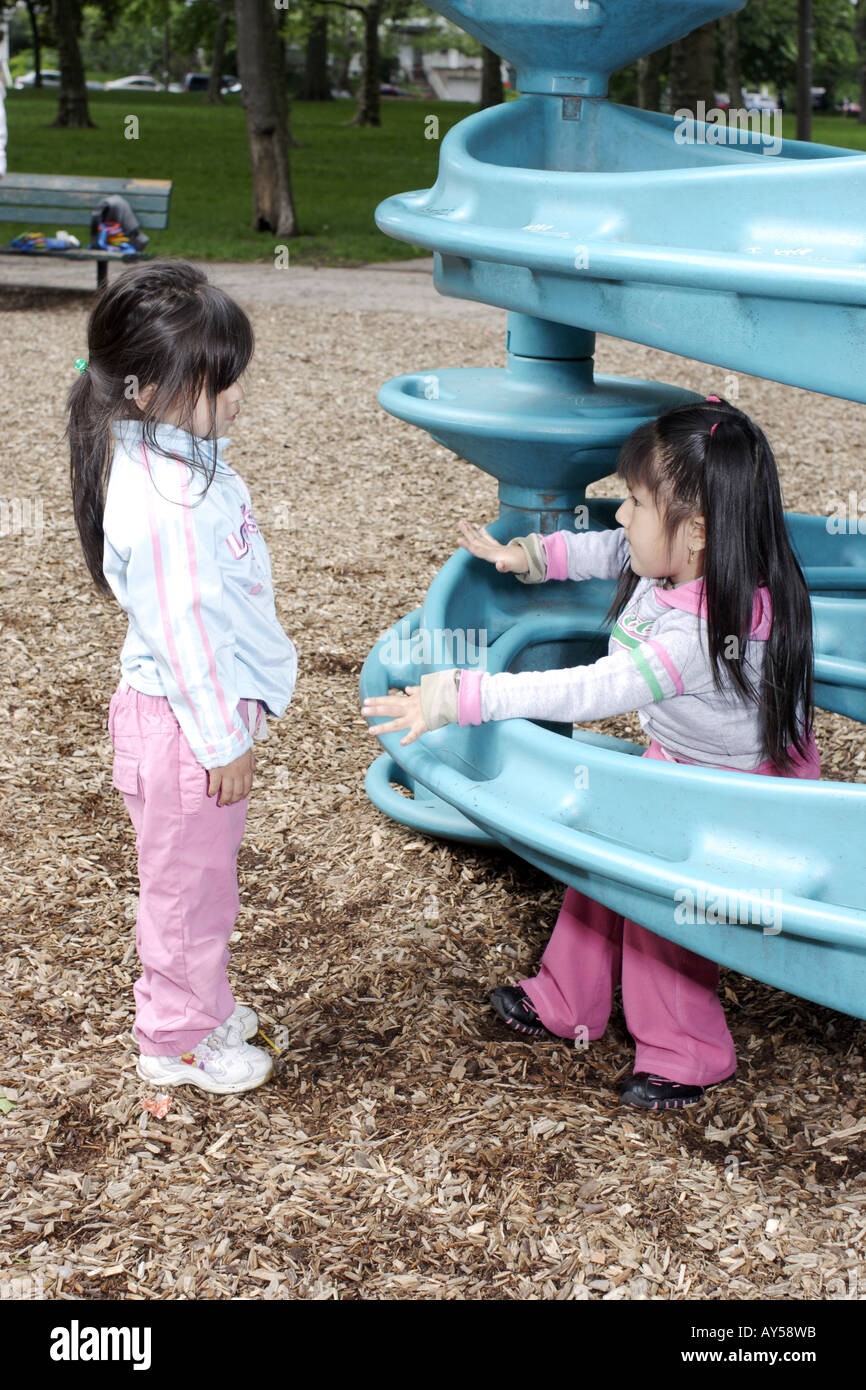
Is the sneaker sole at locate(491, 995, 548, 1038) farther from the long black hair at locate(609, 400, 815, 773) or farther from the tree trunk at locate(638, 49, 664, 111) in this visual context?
the tree trunk at locate(638, 49, 664, 111)

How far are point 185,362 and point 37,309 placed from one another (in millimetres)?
8998

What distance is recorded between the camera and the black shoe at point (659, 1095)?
246cm

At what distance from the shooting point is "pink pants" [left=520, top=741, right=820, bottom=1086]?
2.46 m

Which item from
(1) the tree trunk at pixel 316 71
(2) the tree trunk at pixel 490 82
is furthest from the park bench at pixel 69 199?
(1) the tree trunk at pixel 316 71

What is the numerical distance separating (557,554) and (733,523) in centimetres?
62

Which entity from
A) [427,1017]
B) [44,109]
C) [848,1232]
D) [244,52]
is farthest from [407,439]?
[44,109]

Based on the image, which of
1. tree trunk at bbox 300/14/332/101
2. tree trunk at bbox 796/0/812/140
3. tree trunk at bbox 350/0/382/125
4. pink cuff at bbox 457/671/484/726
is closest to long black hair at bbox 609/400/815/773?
pink cuff at bbox 457/671/484/726

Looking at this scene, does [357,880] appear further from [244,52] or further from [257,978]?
[244,52]

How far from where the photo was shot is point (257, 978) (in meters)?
2.88

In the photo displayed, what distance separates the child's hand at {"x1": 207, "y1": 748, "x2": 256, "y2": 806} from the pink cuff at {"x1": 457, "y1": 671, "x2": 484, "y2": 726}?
13.5 inches

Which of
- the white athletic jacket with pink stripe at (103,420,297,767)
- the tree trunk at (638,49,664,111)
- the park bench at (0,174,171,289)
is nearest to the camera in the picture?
the white athletic jacket with pink stripe at (103,420,297,767)

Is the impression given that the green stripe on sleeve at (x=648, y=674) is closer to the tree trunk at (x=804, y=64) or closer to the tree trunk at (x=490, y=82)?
the tree trunk at (x=490, y=82)

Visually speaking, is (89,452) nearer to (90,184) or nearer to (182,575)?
(182,575)
